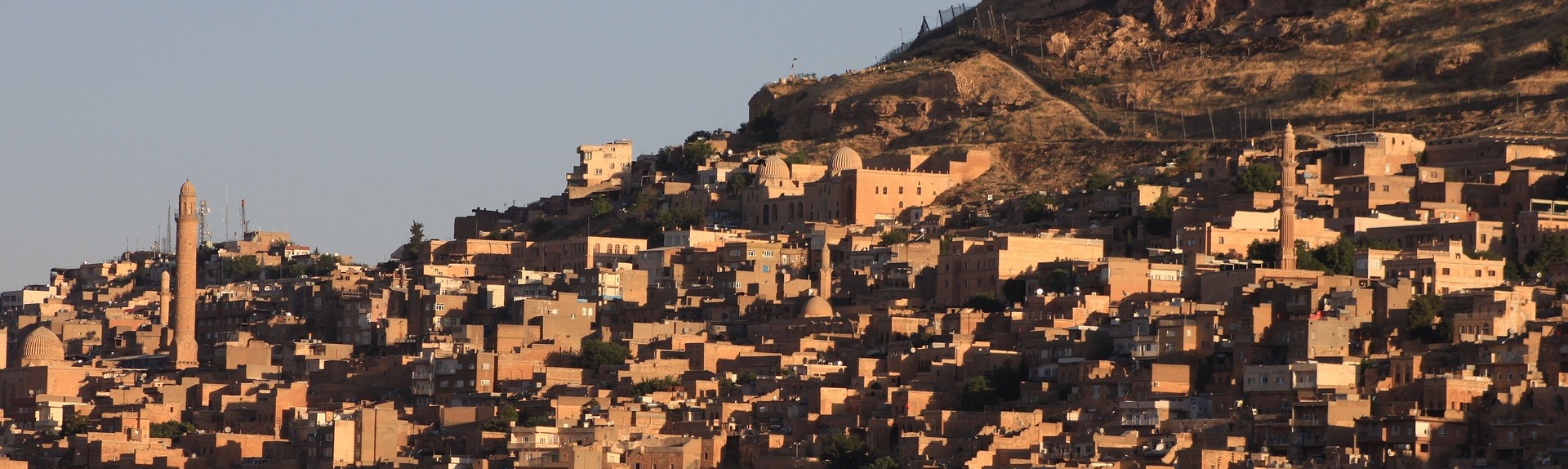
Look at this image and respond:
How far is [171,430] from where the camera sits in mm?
79375

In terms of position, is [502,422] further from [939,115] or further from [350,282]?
[939,115]

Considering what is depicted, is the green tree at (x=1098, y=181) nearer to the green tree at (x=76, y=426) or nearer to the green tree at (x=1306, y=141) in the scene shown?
the green tree at (x=1306, y=141)

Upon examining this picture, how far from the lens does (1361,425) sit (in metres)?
65.4

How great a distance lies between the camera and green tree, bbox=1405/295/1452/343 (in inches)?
2800

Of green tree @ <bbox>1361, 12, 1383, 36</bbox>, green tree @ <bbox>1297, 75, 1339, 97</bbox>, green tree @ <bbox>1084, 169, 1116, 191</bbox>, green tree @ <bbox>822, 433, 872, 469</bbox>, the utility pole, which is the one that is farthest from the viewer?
green tree @ <bbox>1361, 12, 1383, 36</bbox>

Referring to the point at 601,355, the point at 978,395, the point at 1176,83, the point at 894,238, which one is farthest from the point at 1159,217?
the point at 978,395

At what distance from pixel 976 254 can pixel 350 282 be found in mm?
20088

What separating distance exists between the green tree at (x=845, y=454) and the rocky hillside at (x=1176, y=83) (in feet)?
101

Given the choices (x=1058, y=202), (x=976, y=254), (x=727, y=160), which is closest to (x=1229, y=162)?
(x=1058, y=202)

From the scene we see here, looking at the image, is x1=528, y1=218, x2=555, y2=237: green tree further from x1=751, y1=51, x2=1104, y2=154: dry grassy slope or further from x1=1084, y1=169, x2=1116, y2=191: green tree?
x1=1084, y1=169, x2=1116, y2=191: green tree

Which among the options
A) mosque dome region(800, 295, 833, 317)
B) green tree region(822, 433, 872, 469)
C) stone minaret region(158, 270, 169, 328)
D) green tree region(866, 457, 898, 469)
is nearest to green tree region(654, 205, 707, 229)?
stone minaret region(158, 270, 169, 328)

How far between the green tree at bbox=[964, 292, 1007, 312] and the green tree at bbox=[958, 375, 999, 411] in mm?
8676

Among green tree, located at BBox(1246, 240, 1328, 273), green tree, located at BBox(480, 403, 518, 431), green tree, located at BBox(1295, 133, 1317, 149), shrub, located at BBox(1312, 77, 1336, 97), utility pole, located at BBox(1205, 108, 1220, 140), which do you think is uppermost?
shrub, located at BBox(1312, 77, 1336, 97)

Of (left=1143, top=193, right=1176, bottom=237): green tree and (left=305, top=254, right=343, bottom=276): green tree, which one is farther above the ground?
(left=1143, top=193, right=1176, bottom=237): green tree
